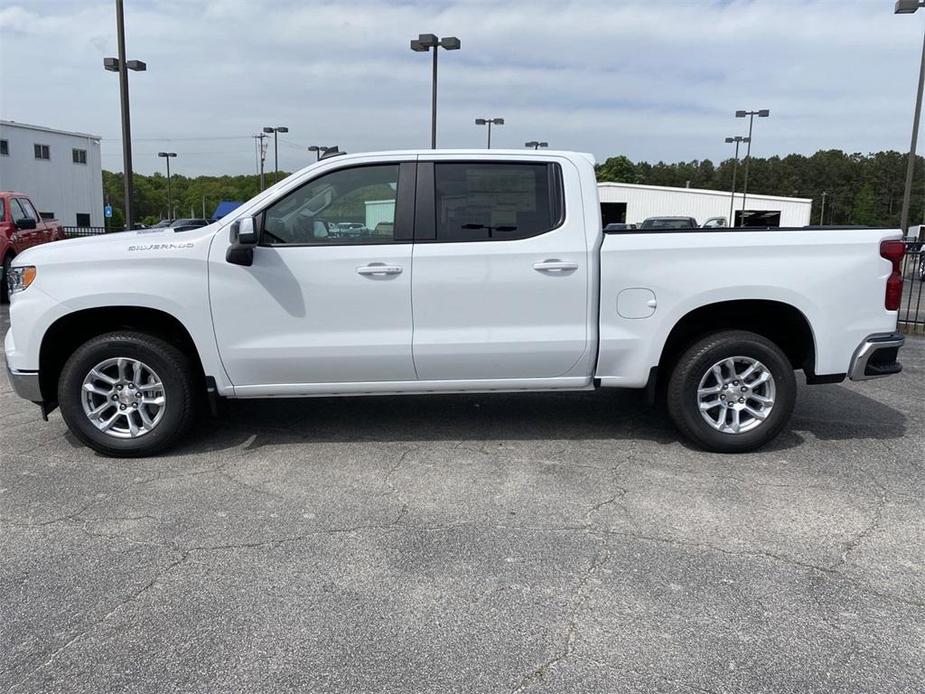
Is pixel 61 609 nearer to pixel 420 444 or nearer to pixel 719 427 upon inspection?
pixel 420 444

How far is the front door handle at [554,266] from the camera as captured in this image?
4.70 m

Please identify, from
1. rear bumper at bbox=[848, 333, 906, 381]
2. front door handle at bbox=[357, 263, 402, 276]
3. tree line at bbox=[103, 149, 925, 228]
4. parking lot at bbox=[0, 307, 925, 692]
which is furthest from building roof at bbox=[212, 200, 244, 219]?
tree line at bbox=[103, 149, 925, 228]

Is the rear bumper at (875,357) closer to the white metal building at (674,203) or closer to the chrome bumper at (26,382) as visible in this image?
the chrome bumper at (26,382)

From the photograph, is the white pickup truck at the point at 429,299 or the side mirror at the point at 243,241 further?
the white pickup truck at the point at 429,299

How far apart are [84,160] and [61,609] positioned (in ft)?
155

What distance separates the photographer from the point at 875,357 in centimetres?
483

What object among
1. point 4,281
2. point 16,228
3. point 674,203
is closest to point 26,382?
point 16,228

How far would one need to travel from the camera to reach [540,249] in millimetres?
4719

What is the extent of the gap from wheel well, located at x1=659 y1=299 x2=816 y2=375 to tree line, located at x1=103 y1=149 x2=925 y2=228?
101847 mm

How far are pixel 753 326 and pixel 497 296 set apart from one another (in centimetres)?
191

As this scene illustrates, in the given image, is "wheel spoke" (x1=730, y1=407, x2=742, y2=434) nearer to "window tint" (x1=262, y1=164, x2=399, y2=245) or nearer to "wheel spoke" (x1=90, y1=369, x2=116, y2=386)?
"window tint" (x1=262, y1=164, x2=399, y2=245)

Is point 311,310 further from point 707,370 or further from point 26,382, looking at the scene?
point 707,370

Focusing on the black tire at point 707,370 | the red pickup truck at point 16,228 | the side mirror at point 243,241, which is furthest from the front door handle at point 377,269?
the red pickup truck at point 16,228

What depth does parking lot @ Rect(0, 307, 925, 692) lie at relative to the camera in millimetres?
2674
